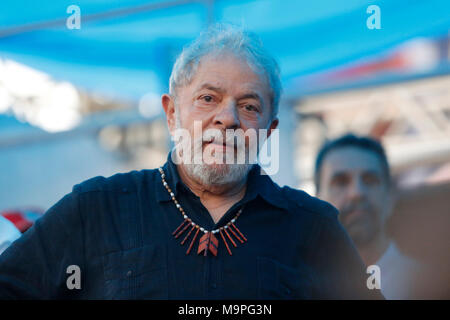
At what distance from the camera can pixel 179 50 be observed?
14.3 feet

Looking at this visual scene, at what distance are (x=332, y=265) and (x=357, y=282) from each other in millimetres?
99

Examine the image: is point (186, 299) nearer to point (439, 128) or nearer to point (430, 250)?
point (430, 250)

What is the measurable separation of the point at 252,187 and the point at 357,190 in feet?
4.05

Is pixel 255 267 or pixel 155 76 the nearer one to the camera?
pixel 255 267

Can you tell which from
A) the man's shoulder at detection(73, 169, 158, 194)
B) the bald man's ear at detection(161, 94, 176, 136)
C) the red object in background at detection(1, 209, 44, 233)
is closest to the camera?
the man's shoulder at detection(73, 169, 158, 194)

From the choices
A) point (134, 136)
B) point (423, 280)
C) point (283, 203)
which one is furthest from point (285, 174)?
point (134, 136)

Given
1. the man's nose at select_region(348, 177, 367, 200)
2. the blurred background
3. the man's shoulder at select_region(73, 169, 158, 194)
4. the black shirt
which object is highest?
the blurred background

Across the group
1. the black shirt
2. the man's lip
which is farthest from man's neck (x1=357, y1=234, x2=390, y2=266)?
the black shirt

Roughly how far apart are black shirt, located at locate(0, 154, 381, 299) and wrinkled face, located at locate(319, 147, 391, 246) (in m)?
1.05

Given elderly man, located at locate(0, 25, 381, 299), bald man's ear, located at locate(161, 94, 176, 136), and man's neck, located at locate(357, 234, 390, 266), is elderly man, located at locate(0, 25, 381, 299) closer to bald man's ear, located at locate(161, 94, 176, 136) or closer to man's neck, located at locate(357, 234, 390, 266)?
bald man's ear, located at locate(161, 94, 176, 136)

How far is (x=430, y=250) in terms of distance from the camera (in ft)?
10.2

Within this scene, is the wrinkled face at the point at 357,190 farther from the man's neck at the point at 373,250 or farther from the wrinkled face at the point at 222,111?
the wrinkled face at the point at 222,111

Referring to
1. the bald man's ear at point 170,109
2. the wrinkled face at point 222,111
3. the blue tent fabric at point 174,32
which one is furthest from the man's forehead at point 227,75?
the blue tent fabric at point 174,32

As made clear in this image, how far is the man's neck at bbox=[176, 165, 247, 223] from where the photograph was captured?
176 cm
